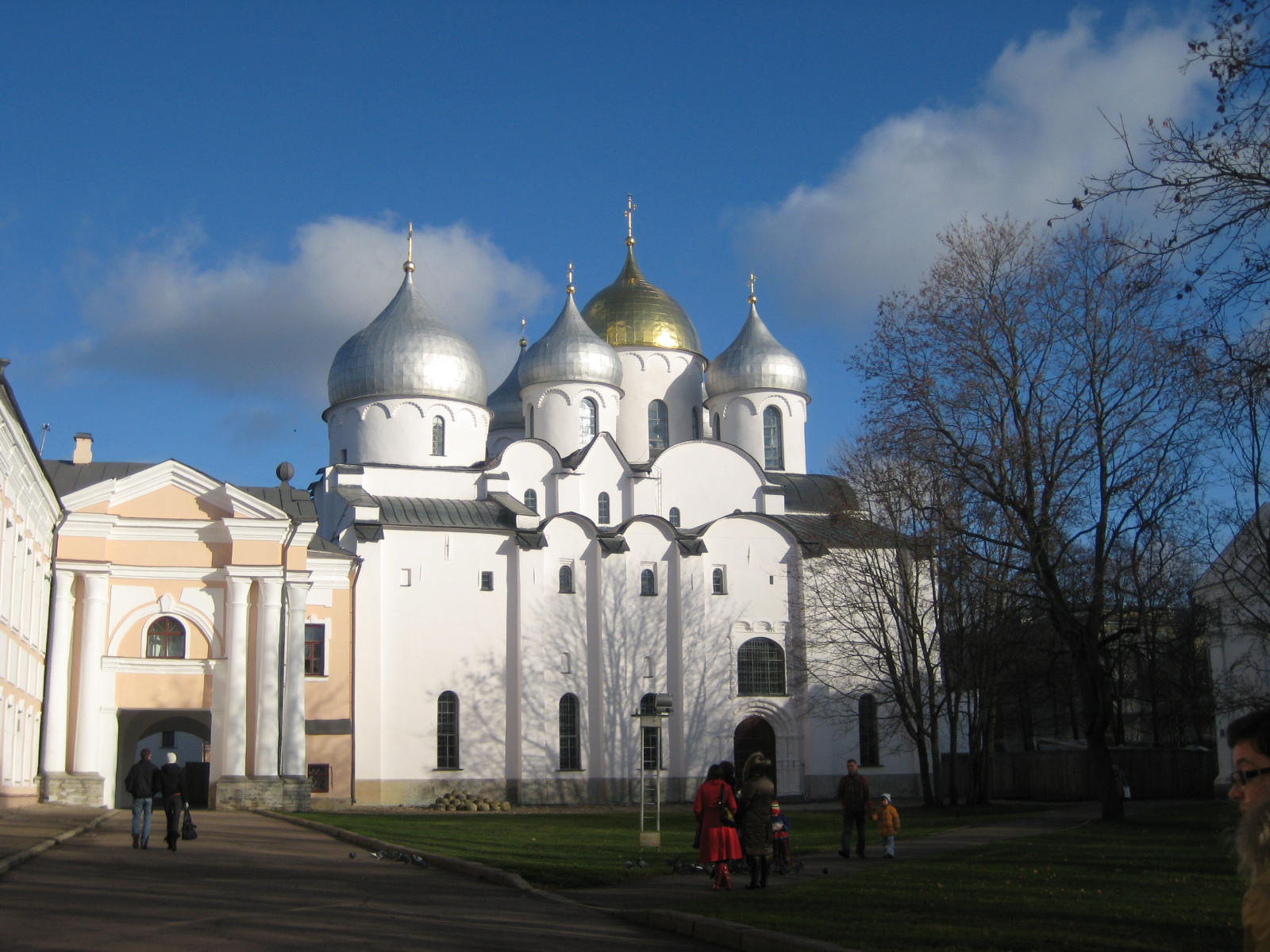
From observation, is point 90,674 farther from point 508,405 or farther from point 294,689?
point 508,405

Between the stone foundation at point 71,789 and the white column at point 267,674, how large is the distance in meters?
3.50

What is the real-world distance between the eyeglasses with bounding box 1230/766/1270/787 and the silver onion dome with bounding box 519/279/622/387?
146ft

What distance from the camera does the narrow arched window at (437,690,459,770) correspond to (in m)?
41.3

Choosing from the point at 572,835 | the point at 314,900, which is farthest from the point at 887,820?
the point at 314,900

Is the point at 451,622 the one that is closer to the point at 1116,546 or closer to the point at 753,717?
the point at 753,717

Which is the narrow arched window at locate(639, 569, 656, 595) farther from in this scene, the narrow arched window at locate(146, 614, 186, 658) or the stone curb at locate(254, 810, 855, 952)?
the stone curb at locate(254, 810, 855, 952)

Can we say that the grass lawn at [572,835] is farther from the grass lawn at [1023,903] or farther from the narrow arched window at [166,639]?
the narrow arched window at [166,639]

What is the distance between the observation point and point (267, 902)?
13117 mm

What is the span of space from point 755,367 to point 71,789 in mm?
28525

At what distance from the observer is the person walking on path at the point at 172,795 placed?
18.7 metres

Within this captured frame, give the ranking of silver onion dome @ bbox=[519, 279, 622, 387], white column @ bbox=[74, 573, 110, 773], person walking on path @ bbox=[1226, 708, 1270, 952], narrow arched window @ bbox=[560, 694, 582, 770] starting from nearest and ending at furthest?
person walking on path @ bbox=[1226, 708, 1270, 952]
white column @ bbox=[74, 573, 110, 773]
narrow arched window @ bbox=[560, 694, 582, 770]
silver onion dome @ bbox=[519, 279, 622, 387]

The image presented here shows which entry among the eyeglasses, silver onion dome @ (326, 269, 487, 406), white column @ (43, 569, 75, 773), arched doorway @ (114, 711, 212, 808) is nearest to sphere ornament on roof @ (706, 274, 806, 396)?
silver onion dome @ (326, 269, 487, 406)

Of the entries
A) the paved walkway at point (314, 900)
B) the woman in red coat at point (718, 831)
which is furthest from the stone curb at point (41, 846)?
the woman in red coat at point (718, 831)

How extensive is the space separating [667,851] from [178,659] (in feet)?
55.3
